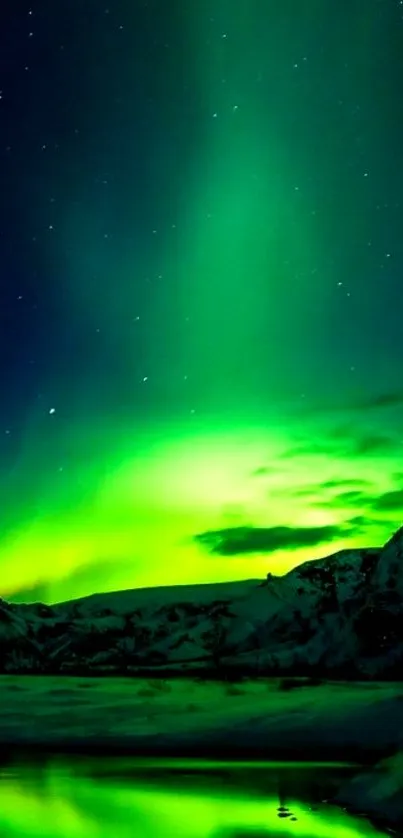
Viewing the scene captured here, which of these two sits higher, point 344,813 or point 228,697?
point 228,697

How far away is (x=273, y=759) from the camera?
117 meters

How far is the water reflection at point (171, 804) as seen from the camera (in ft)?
136

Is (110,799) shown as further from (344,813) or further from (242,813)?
(344,813)

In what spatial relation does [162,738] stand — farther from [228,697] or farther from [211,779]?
[211,779]

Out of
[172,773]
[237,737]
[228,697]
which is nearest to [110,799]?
[172,773]

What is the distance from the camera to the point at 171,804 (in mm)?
57531

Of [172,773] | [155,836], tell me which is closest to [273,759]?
[172,773]

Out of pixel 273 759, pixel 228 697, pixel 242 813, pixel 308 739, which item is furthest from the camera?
pixel 228 697

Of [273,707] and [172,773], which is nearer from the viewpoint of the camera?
[172,773]

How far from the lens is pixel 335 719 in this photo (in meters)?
155

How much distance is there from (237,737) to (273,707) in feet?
29.0

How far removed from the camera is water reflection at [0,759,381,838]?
41.5 metres

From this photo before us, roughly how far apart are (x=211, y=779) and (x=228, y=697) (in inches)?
4541

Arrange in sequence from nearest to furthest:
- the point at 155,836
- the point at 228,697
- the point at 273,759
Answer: the point at 155,836 < the point at 273,759 < the point at 228,697
